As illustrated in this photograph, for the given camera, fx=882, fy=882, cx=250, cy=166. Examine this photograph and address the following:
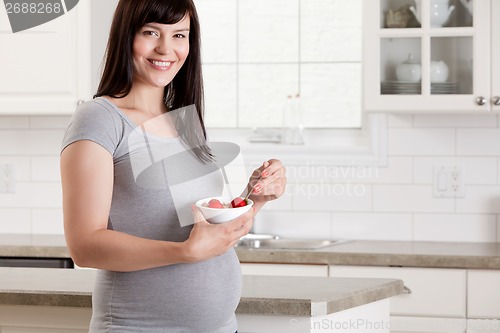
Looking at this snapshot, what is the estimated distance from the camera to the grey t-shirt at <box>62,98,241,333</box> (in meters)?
1.71

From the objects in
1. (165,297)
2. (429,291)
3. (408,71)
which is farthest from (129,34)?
(408,71)

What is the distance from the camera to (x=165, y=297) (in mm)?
1723

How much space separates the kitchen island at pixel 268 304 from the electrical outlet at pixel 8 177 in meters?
2.10

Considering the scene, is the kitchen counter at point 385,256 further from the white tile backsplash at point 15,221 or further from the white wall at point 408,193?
the white tile backsplash at point 15,221

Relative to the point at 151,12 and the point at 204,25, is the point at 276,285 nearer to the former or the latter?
the point at 151,12

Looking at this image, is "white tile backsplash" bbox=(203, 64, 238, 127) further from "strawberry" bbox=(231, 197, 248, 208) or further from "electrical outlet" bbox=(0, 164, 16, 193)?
"strawberry" bbox=(231, 197, 248, 208)

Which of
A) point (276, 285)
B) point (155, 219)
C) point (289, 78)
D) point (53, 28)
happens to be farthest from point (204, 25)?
point (155, 219)

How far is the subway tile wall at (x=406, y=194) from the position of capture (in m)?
3.92

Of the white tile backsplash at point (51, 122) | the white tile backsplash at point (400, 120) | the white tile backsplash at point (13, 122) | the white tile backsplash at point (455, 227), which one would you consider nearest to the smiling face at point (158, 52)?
the white tile backsplash at point (400, 120)

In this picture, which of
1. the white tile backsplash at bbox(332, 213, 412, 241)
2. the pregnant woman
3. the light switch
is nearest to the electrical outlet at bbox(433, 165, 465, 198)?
the light switch

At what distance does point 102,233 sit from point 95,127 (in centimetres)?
21

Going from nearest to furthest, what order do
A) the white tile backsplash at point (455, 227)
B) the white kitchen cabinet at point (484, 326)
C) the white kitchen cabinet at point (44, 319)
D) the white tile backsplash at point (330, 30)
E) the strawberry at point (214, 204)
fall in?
the strawberry at point (214, 204)
the white kitchen cabinet at point (44, 319)
the white kitchen cabinet at point (484, 326)
the white tile backsplash at point (455, 227)
the white tile backsplash at point (330, 30)

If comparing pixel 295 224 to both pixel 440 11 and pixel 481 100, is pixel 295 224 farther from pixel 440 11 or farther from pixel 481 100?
pixel 440 11

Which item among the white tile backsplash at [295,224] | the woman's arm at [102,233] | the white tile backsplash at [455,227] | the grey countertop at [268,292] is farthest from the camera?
the white tile backsplash at [295,224]
